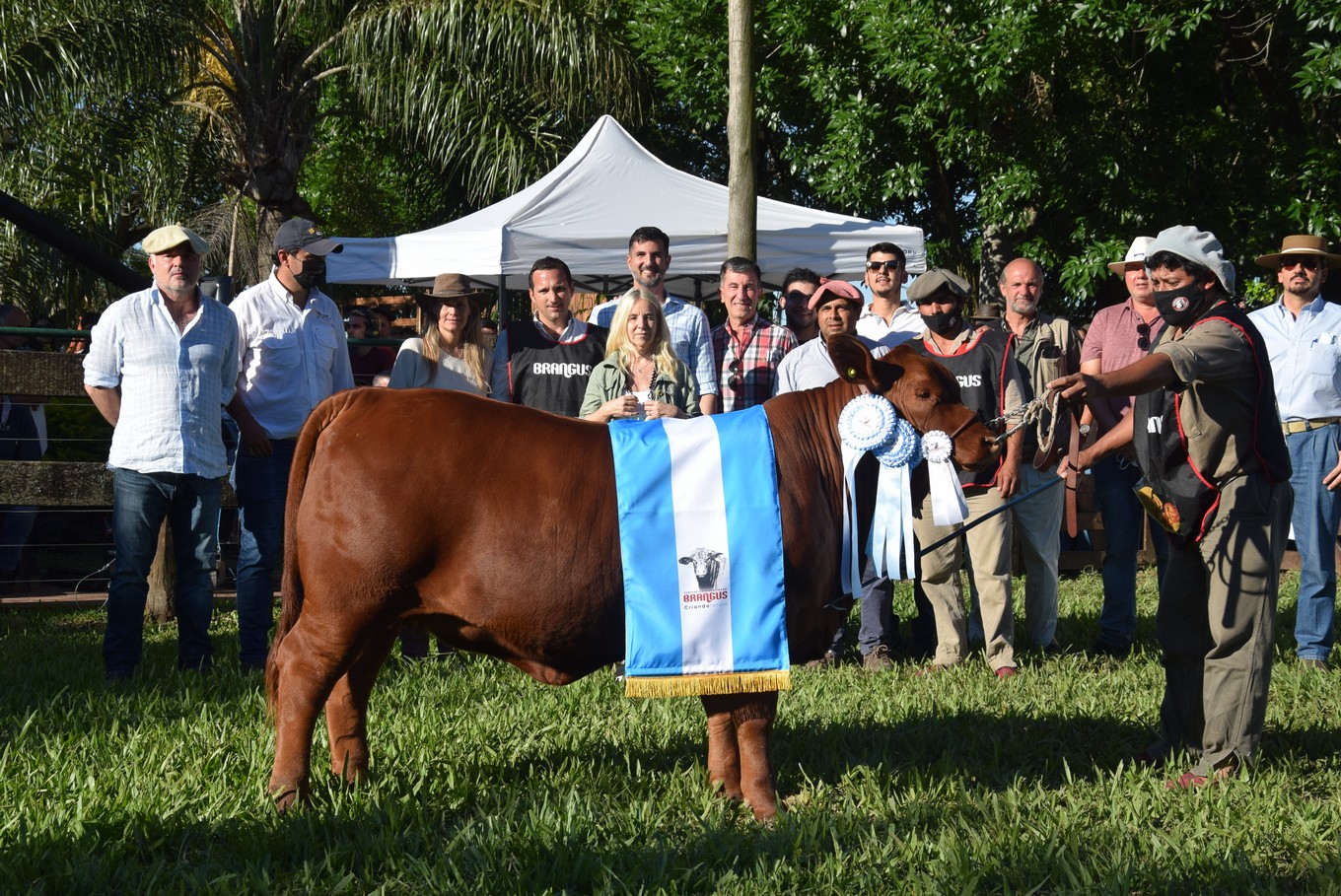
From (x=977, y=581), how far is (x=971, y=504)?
440 mm

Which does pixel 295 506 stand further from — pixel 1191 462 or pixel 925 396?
pixel 1191 462

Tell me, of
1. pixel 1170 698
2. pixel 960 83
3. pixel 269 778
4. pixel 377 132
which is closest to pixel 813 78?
pixel 960 83

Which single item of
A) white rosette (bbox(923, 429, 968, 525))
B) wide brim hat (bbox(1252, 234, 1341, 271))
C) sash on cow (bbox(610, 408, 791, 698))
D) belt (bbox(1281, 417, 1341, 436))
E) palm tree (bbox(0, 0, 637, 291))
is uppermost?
palm tree (bbox(0, 0, 637, 291))

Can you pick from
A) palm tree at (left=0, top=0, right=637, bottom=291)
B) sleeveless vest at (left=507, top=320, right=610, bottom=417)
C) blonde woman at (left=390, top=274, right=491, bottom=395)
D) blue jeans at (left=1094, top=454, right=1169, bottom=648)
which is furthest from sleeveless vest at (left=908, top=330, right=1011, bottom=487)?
palm tree at (left=0, top=0, right=637, bottom=291)

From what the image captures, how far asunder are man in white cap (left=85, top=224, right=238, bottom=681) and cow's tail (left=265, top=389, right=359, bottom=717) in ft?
7.73

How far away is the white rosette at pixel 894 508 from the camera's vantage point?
451cm

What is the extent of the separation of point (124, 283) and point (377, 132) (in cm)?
1302

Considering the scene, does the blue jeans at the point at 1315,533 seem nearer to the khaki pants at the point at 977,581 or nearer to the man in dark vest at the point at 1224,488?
the khaki pants at the point at 977,581

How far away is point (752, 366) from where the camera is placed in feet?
25.0

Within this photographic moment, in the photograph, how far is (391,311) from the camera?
22266 mm

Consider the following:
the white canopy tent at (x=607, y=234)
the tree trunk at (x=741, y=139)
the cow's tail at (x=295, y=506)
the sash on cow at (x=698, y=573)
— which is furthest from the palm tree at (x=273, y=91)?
the sash on cow at (x=698, y=573)

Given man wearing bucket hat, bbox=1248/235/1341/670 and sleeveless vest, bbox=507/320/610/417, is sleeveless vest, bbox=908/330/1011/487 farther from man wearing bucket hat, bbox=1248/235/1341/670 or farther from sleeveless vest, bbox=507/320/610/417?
sleeveless vest, bbox=507/320/610/417

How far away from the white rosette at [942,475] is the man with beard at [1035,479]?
9.24 ft

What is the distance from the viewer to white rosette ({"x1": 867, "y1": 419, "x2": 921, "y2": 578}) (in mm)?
4512
